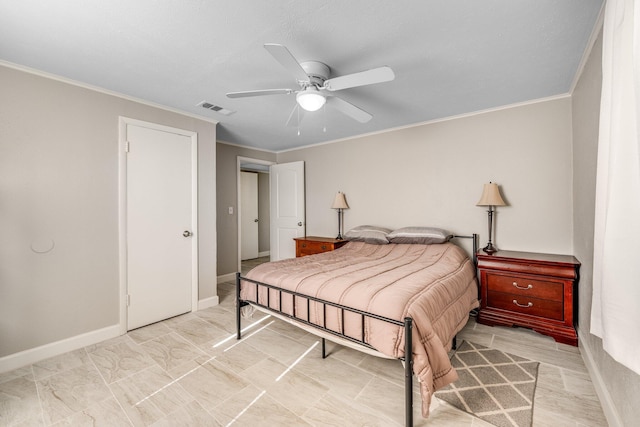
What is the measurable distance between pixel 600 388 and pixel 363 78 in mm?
2539

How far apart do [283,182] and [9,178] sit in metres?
3.57

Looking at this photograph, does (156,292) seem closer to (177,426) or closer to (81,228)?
(81,228)

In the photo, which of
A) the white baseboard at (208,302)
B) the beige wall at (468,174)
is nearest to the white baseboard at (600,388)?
the beige wall at (468,174)

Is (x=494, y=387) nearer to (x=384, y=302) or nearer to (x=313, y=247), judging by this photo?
(x=384, y=302)

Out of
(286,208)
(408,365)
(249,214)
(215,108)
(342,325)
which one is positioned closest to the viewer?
(408,365)

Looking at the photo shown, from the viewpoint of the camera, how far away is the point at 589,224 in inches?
85.0

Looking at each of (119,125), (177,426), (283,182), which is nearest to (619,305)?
(177,426)

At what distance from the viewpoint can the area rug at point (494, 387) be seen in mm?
1677

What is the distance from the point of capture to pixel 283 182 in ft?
17.4

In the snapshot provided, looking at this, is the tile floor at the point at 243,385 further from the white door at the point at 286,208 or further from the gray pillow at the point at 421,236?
the white door at the point at 286,208

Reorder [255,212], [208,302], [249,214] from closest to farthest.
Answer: [208,302] < [249,214] < [255,212]

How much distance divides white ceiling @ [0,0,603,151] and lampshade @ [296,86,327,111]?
0.24 m

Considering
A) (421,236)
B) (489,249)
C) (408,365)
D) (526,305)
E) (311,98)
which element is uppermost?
(311,98)

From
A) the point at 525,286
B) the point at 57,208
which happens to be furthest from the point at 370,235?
the point at 57,208
